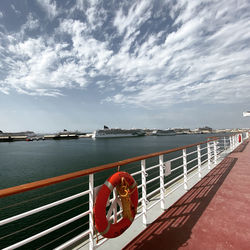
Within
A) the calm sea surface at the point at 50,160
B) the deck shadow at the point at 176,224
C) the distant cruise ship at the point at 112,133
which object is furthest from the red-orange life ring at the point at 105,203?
the distant cruise ship at the point at 112,133

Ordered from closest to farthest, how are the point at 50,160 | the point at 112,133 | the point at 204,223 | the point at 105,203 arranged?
the point at 105,203
the point at 204,223
the point at 50,160
the point at 112,133

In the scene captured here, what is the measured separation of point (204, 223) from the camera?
1.88 m

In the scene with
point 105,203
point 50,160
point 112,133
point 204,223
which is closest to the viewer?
point 105,203

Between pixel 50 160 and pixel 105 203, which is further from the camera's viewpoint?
pixel 50 160

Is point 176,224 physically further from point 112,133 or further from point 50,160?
point 112,133

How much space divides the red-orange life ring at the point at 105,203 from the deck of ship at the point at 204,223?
1.17 feet

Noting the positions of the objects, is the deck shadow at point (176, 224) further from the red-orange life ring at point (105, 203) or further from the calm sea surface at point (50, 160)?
the calm sea surface at point (50, 160)

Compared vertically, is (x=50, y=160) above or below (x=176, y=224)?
below

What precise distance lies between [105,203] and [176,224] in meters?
1.14

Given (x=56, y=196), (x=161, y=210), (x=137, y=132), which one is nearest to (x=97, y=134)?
(x=137, y=132)

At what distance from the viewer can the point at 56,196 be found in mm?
6238

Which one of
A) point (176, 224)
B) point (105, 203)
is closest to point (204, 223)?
point (176, 224)

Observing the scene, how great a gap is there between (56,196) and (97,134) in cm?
6851

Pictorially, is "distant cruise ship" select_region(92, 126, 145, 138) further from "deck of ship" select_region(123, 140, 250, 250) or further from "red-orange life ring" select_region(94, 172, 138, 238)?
"red-orange life ring" select_region(94, 172, 138, 238)
